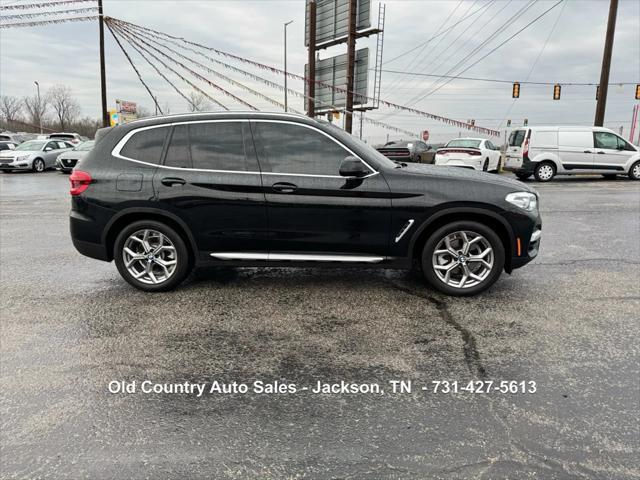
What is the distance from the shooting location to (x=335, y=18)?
2839 cm

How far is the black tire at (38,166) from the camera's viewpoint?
22.9m

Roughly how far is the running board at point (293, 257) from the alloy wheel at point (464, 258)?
1.95 feet

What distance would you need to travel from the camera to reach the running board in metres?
4.62

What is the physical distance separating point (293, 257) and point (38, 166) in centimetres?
2319

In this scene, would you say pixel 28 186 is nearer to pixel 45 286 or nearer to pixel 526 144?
pixel 45 286

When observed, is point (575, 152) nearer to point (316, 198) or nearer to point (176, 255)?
point (316, 198)

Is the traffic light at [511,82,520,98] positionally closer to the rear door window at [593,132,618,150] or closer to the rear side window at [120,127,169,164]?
the rear door window at [593,132,618,150]

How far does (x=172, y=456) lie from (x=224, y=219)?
8.52 ft

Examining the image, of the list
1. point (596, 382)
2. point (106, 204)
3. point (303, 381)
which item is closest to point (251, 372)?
point (303, 381)

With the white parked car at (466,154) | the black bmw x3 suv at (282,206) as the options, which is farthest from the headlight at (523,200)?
the white parked car at (466,154)

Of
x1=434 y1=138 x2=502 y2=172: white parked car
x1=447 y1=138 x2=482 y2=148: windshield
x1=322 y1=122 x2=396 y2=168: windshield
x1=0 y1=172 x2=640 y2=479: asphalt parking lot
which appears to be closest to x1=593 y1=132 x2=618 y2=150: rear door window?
x1=434 y1=138 x2=502 y2=172: white parked car

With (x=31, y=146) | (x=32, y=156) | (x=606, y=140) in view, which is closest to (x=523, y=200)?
(x=606, y=140)

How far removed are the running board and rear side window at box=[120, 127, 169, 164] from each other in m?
A: 1.15

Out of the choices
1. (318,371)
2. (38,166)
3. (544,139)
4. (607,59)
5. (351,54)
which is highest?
(351,54)
